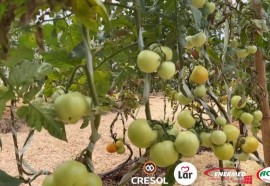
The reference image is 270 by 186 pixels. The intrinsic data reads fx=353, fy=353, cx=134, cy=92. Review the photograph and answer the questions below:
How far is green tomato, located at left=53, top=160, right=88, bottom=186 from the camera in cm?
42

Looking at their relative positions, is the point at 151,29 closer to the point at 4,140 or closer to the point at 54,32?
the point at 54,32

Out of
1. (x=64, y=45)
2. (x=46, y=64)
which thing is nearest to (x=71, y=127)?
(x=64, y=45)

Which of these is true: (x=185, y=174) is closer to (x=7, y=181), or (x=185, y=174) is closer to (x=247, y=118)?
(x=247, y=118)

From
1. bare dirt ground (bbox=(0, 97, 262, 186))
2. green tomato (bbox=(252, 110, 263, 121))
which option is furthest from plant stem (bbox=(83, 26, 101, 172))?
bare dirt ground (bbox=(0, 97, 262, 186))

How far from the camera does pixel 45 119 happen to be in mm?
499

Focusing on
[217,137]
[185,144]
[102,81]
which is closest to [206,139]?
[217,137]

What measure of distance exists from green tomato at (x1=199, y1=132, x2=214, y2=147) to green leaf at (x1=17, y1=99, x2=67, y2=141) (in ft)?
0.92

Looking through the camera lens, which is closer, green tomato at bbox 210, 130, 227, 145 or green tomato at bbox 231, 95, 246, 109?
green tomato at bbox 210, 130, 227, 145

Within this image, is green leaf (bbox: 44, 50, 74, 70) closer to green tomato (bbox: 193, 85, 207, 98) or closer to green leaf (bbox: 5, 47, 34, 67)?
green leaf (bbox: 5, 47, 34, 67)

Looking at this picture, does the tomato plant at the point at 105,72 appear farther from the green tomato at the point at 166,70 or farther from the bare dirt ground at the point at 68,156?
the bare dirt ground at the point at 68,156

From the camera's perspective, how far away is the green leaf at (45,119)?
49 cm

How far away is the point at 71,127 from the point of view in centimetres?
489

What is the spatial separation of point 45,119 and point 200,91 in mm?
441

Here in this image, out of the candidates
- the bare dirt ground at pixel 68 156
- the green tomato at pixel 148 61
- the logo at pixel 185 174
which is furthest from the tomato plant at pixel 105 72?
the bare dirt ground at pixel 68 156
